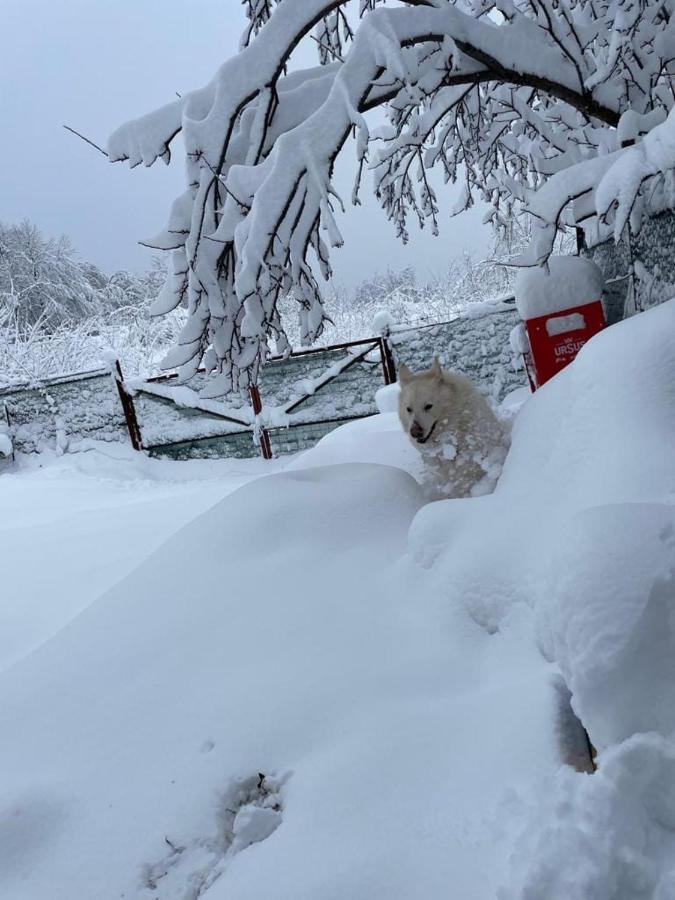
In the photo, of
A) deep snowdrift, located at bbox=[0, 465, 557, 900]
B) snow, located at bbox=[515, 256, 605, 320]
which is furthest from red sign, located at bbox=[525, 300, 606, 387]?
deep snowdrift, located at bbox=[0, 465, 557, 900]

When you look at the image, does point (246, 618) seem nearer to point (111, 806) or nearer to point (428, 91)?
point (111, 806)

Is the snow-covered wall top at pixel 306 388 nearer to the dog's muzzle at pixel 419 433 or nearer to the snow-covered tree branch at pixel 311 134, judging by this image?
the snow-covered tree branch at pixel 311 134

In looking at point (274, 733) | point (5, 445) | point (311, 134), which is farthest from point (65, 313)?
point (274, 733)

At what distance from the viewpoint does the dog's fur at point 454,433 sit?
299 centimetres

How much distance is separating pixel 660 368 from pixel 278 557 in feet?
5.02

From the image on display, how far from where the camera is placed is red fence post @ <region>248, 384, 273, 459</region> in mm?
8413

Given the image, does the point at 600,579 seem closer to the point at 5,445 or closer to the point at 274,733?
the point at 274,733

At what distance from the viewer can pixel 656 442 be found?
1599 mm

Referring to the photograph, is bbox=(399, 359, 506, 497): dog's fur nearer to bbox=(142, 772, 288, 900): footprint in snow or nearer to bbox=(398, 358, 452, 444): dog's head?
bbox=(398, 358, 452, 444): dog's head

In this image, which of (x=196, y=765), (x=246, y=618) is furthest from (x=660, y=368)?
(x=196, y=765)

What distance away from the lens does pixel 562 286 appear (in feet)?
14.6

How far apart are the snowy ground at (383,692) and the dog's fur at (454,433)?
62 cm

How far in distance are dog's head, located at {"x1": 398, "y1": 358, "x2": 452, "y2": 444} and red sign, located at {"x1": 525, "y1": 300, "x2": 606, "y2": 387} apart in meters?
1.75

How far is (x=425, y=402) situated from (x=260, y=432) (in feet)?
18.5
